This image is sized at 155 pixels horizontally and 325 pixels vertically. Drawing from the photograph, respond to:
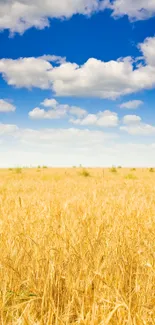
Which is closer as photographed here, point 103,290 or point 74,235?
point 103,290

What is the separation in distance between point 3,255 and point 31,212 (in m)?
1.78

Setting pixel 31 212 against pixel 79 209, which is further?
pixel 79 209

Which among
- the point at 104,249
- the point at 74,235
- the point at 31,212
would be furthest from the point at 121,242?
the point at 31,212

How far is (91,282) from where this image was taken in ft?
7.79

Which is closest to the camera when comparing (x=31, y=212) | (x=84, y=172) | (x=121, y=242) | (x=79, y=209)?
(x=121, y=242)

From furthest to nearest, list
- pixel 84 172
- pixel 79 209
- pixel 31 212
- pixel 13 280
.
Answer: pixel 84 172 < pixel 79 209 < pixel 31 212 < pixel 13 280

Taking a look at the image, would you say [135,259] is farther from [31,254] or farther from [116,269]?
[31,254]

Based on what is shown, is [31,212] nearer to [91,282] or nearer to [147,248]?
[147,248]

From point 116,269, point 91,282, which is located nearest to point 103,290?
point 91,282

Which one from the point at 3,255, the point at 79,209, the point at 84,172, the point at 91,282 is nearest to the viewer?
the point at 91,282

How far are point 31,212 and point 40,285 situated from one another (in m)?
2.21

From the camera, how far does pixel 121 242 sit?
319 centimetres

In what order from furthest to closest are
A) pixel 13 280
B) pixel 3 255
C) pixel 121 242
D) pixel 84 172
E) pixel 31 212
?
pixel 84 172, pixel 31 212, pixel 121 242, pixel 3 255, pixel 13 280

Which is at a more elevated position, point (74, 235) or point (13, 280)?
point (74, 235)
